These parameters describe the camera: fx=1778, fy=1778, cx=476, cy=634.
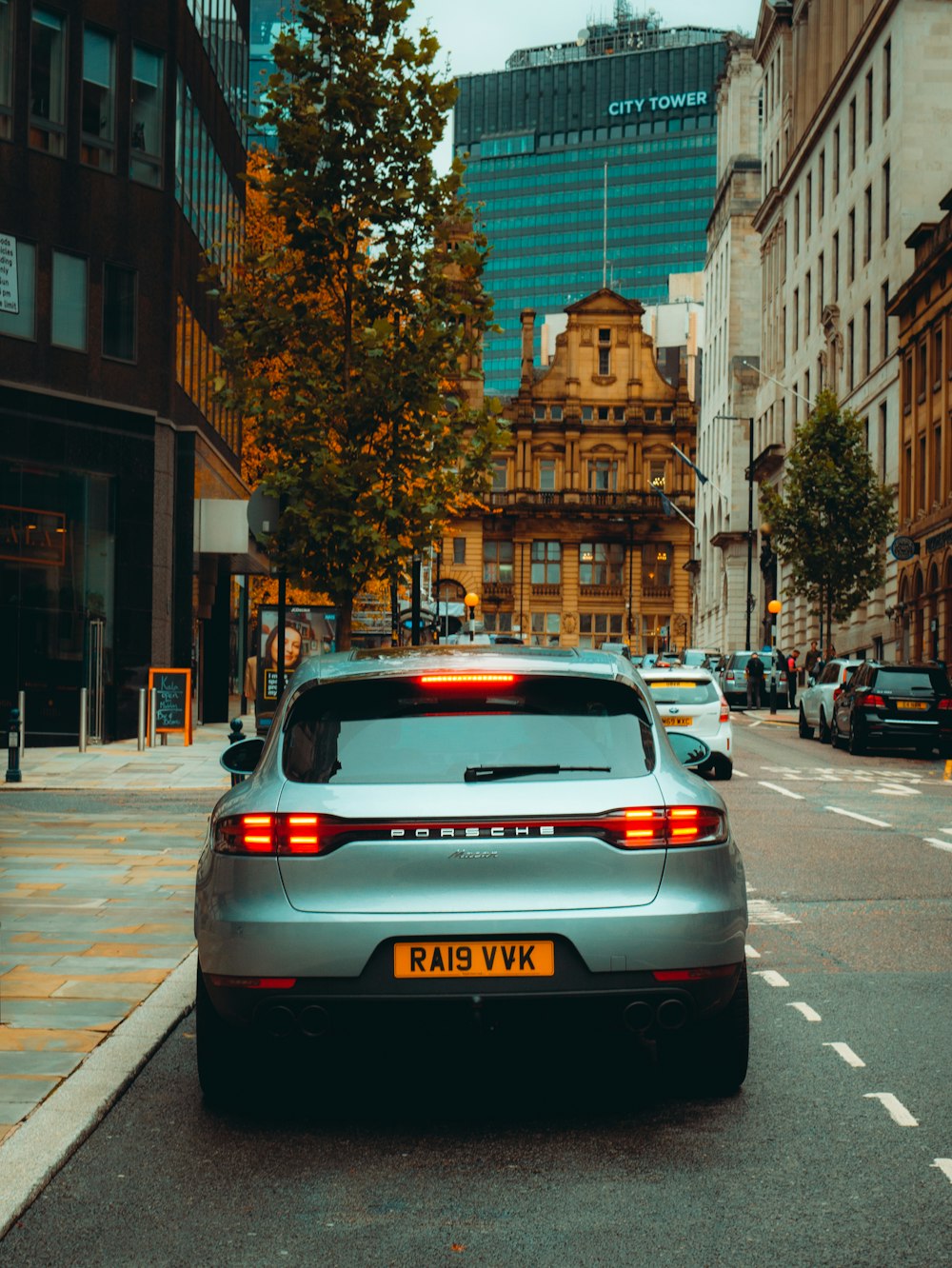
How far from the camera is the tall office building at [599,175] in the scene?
177000 millimetres

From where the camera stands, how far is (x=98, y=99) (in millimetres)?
27781

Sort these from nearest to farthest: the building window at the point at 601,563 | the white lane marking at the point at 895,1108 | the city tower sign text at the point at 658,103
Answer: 1. the white lane marking at the point at 895,1108
2. the building window at the point at 601,563
3. the city tower sign text at the point at 658,103

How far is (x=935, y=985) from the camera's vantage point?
7957 mm

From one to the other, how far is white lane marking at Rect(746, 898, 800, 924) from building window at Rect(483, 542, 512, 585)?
9881cm

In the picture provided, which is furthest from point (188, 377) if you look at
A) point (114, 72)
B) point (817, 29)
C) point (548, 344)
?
point (548, 344)

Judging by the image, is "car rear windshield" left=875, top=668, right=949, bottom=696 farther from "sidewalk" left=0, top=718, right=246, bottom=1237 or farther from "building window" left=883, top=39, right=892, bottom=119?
"building window" left=883, top=39, right=892, bottom=119

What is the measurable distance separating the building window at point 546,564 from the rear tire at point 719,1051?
104089mm

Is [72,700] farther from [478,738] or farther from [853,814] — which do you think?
[478,738]

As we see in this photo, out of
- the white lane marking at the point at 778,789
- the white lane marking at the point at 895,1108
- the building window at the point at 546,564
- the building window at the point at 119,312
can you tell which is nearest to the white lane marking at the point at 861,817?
the white lane marking at the point at 778,789

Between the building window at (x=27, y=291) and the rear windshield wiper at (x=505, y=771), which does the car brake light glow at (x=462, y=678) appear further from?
the building window at (x=27, y=291)

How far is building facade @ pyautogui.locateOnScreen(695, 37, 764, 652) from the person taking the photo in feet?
296

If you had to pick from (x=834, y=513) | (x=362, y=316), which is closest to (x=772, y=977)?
(x=362, y=316)

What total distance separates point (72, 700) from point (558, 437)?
83531mm

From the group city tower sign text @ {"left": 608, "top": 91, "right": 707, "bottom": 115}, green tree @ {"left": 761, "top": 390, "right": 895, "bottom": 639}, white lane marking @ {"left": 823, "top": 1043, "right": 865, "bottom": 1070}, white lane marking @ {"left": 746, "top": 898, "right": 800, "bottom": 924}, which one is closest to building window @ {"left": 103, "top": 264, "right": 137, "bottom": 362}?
white lane marking @ {"left": 746, "top": 898, "right": 800, "bottom": 924}
